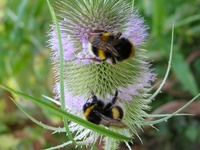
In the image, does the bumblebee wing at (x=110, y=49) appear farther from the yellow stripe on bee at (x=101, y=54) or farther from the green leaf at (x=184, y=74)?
the green leaf at (x=184, y=74)

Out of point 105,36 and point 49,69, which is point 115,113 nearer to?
point 105,36

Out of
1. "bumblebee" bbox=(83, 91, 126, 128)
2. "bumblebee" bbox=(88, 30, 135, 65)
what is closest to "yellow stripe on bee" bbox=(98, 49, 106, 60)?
"bumblebee" bbox=(88, 30, 135, 65)

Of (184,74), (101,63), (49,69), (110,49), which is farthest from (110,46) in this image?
(49,69)

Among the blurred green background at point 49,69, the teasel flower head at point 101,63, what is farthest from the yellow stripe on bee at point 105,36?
the blurred green background at point 49,69

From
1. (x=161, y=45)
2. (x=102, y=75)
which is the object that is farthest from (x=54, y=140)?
(x=102, y=75)

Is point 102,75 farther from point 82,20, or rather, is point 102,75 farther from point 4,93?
point 4,93

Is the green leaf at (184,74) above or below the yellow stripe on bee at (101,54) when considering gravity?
below
